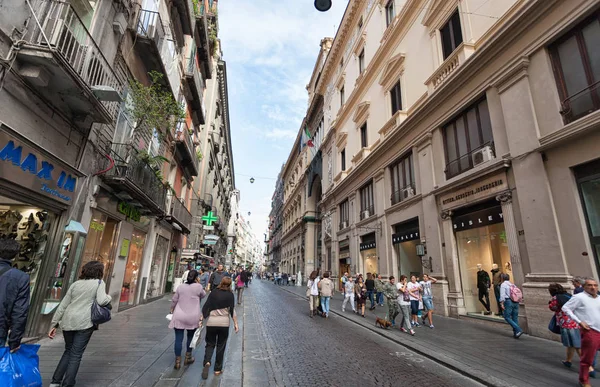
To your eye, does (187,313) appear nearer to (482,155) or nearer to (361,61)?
(482,155)

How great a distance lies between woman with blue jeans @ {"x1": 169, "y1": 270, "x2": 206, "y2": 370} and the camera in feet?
16.7

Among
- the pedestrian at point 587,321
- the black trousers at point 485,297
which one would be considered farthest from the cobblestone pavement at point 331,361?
the black trousers at point 485,297

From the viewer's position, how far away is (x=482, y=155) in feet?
35.4

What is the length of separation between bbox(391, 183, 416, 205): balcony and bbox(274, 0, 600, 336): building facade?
2.9 inches

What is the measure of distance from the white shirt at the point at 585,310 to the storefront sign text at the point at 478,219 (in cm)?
535

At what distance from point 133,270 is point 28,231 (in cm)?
655

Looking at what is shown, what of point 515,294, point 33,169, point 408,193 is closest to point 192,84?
point 33,169

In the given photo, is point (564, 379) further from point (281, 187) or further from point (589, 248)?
point (281, 187)

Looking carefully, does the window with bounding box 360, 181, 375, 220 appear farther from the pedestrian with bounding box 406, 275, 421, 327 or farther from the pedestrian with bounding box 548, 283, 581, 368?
the pedestrian with bounding box 548, 283, 581, 368

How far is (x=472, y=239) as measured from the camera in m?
11.7

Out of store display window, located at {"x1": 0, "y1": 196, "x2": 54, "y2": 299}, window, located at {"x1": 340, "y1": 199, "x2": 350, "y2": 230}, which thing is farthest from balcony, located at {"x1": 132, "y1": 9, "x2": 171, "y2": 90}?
window, located at {"x1": 340, "y1": 199, "x2": 350, "y2": 230}

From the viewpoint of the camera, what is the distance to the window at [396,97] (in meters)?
17.3

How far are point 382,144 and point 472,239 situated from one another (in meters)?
7.82

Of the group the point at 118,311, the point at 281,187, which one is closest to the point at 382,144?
the point at 118,311
